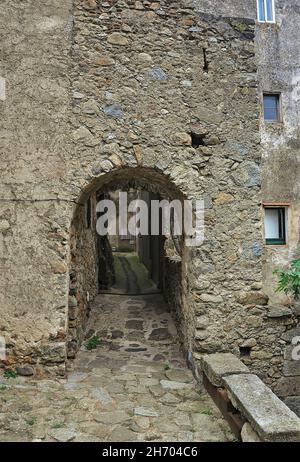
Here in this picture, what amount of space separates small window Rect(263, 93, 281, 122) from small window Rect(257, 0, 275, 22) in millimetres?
2213

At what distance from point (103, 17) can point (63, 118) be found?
1315 millimetres

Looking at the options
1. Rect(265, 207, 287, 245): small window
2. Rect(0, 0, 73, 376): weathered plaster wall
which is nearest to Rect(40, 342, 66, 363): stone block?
Rect(0, 0, 73, 376): weathered plaster wall

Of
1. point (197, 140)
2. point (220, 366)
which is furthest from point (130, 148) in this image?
point (220, 366)

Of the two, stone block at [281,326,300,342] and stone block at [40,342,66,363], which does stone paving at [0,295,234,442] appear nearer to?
stone block at [40,342,66,363]

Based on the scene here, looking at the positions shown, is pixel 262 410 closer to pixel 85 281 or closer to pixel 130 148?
pixel 130 148

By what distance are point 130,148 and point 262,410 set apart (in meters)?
2.88

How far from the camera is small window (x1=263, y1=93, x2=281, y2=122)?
9.38 m

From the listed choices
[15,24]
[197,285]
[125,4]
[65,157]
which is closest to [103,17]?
[125,4]

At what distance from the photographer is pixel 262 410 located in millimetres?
2643

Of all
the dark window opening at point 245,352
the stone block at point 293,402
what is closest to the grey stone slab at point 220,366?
the dark window opening at point 245,352

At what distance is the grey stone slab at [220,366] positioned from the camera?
338 centimetres

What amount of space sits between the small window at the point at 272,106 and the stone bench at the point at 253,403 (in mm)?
7501

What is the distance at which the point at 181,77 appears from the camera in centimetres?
421
